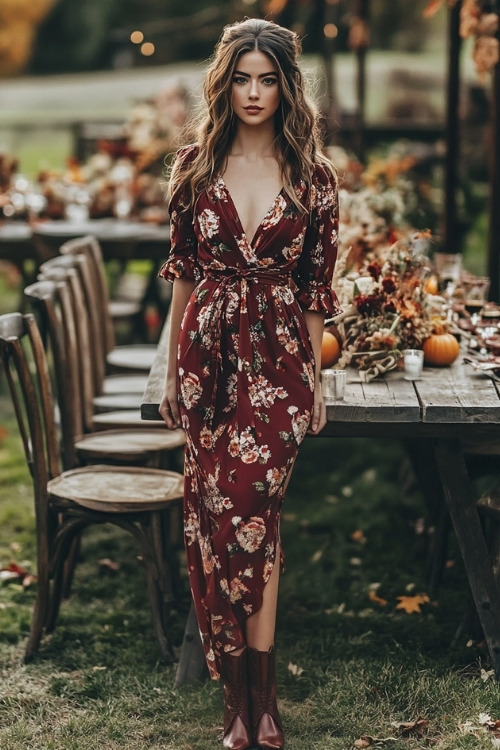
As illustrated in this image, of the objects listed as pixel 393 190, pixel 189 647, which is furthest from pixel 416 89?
pixel 189 647

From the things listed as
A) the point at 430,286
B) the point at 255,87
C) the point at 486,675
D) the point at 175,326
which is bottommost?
the point at 486,675

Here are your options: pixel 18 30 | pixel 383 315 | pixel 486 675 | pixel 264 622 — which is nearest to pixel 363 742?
pixel 264 622

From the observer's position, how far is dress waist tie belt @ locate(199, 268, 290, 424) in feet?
11.9

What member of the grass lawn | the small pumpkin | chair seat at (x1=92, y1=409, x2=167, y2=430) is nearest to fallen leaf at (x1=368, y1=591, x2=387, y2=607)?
the grass lawn

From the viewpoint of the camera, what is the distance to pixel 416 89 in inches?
617

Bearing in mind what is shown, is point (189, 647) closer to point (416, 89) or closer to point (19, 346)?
point (19, 346)

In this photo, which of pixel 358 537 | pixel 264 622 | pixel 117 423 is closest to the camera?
pixel 264 622

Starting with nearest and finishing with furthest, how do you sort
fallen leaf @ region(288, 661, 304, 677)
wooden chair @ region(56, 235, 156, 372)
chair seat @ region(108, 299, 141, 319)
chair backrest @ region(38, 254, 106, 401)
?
fallen leaf @ region(288, 661, 304, 677) → chair backrest @ region(38, 254, 106, 401) → wooden chair @ region(56, 235, 156, 372) → chair seat @ region(108, 299, 141, 319)

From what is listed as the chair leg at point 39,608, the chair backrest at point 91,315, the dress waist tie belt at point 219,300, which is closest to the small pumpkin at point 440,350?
the dress waist tie belt at point 219,300

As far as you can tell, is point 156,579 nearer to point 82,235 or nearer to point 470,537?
point 470,537

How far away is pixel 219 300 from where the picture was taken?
12.0ft

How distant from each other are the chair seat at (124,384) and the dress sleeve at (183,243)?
91.6 inches

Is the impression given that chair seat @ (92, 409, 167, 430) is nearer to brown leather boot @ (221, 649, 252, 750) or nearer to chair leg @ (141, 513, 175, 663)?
chair leg @ (141, 513, 175, 663)

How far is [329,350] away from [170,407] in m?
0.78
